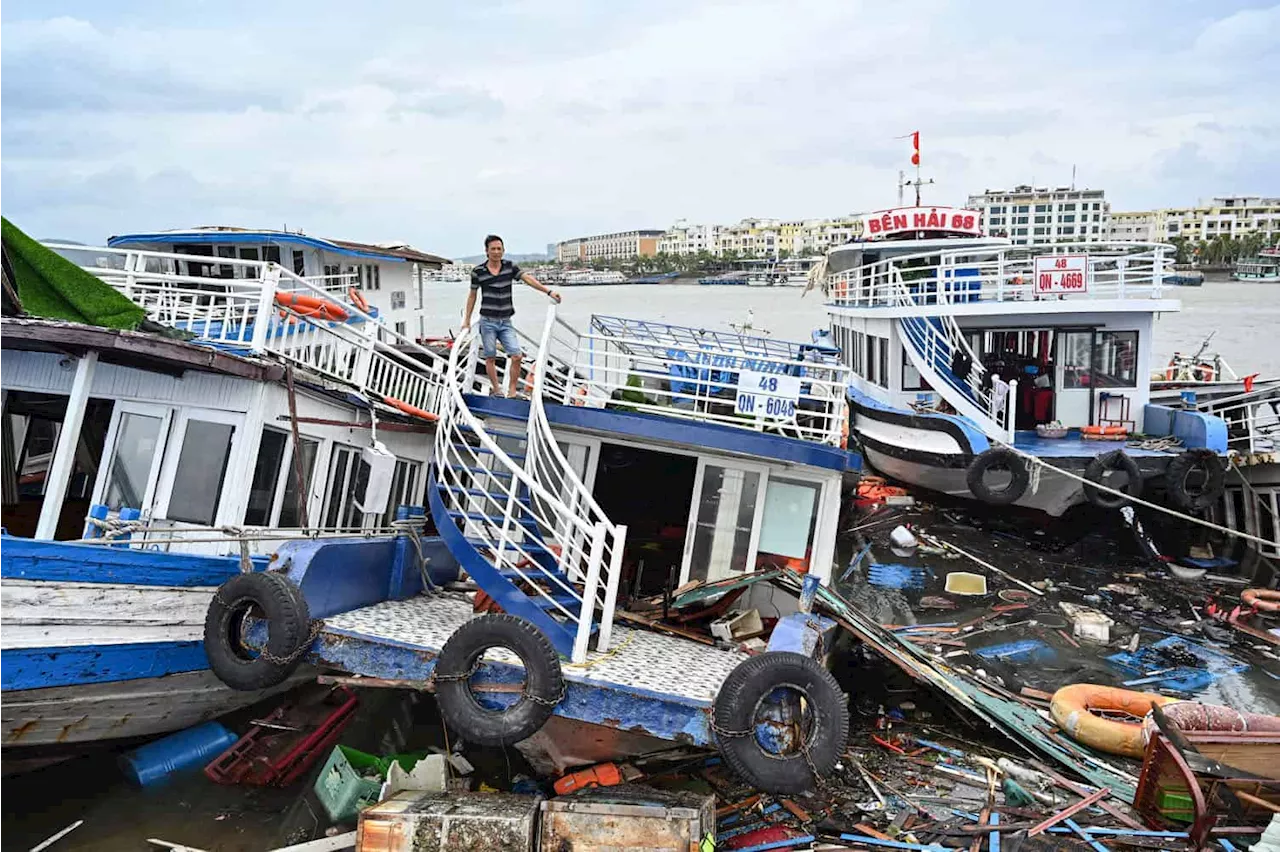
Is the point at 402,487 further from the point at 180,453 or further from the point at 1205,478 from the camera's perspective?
the point at 1205,478

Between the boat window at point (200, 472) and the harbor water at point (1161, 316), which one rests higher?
the harbor water at point (1161, 316)

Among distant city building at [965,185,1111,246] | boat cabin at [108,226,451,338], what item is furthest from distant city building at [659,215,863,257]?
boat cabin at [108,226,451,338]

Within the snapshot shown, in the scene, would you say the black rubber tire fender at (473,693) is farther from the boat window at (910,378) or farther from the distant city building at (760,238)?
the distant city building at (760,238)

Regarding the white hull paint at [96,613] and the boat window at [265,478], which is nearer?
the white hull paint at [96,613]

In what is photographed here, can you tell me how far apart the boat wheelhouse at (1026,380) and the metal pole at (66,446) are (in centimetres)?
1136

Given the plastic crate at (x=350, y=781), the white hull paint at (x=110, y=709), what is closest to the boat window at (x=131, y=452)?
the white hull paint at (x=110, y=709)

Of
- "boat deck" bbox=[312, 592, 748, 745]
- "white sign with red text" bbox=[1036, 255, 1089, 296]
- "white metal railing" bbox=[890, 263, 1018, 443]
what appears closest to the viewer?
"boat deck" bbox=[312, 592, 748, 745]

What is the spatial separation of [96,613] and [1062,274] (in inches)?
538

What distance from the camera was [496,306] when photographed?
28.2ft

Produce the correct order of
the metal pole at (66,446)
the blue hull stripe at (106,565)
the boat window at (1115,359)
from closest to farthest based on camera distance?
the blue hull stripe at (106,565), the metal pole at (66,446), the boat window at (1115,359)

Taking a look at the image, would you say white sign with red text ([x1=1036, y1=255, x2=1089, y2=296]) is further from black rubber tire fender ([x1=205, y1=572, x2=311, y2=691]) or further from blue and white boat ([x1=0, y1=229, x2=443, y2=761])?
black rubber tire fender ([x1=205, y1=572, x2=311, y2=691])

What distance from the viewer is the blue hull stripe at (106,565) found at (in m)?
5.82

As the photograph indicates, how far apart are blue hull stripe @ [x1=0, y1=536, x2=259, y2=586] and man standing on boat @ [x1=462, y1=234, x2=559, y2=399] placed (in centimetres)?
274

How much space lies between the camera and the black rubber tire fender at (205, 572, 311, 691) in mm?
6387
